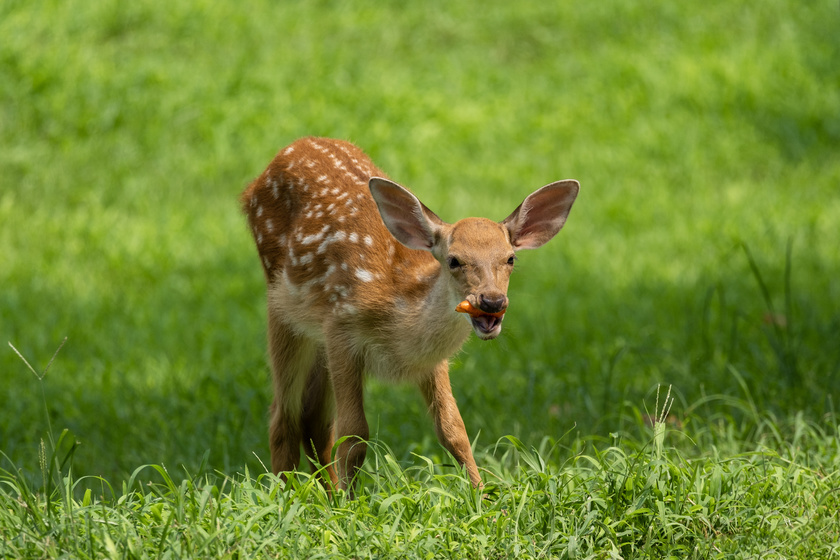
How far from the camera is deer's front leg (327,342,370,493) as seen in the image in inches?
179

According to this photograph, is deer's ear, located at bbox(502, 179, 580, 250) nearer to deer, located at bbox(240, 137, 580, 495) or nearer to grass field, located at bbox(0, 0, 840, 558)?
deer, located at bbox(240, 137, 580, 495)

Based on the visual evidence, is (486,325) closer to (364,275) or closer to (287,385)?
(364,275)

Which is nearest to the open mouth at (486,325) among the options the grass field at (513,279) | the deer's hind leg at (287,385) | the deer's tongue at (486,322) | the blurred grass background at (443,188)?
the deer's tongue at (486,322)

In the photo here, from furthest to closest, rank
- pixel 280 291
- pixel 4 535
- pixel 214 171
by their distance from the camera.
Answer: pixel 214 171, pixel 280 291, pixel 4 535

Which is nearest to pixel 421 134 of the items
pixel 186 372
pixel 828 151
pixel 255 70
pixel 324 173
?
pixel 255 70

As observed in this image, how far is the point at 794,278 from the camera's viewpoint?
8.52m

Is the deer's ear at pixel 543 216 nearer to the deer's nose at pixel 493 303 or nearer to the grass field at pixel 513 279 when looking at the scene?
the grass field at pixel 513 279

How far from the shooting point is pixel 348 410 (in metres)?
4.59

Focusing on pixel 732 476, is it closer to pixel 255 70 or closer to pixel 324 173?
pixel 324 173

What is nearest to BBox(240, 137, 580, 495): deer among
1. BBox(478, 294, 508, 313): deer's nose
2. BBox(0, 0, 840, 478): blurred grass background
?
BBox(478, 294, 508, 313): deer's nose

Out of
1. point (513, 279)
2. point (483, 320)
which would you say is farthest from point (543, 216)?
point (513, 279)

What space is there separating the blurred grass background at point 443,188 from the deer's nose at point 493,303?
0.76 m

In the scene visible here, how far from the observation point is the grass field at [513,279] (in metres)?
3.93

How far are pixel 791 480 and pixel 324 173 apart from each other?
98.7 inches
